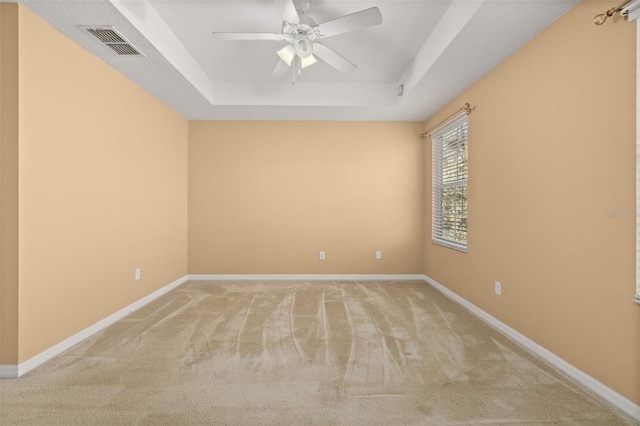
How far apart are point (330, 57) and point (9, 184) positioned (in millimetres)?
2541

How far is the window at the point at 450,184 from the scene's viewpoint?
352 cm

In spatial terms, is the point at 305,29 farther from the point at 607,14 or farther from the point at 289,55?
the point at 607,14

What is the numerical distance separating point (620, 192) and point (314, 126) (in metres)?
3.59

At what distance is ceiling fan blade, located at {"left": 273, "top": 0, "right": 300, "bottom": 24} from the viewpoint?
196cm

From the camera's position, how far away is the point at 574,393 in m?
1.78

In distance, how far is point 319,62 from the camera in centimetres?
334

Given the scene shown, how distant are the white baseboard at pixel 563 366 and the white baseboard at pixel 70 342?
11.8 ft

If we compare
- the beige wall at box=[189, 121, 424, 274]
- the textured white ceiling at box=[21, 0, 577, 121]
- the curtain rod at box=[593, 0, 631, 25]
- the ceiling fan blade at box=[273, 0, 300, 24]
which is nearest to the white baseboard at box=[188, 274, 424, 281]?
the beige wall at box=[189, 121, 424, 274]

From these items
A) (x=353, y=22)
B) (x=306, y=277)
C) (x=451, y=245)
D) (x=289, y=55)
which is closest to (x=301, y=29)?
(x=289, y=55)

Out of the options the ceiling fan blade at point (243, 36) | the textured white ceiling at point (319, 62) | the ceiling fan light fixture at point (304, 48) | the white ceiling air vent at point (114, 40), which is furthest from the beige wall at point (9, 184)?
the ceiling fan light fixture at point (304, 48)

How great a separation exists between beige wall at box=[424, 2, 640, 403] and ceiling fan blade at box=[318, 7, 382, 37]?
1308 mm

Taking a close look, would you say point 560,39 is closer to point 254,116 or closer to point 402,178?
point 402,178

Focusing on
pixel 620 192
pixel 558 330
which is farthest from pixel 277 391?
pixel 620 192

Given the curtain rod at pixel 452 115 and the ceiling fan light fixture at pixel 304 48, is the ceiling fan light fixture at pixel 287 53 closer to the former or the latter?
the ceiling fan light fixture at pixel 304 48
